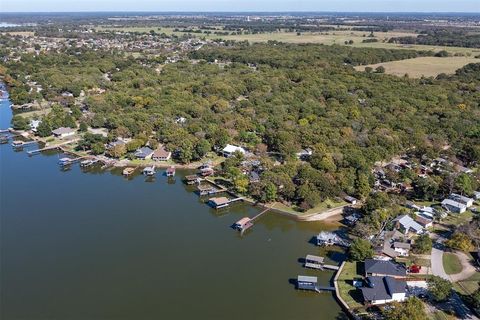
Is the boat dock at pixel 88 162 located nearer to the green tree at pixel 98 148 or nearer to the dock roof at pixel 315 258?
the green tree at pixel 98 148

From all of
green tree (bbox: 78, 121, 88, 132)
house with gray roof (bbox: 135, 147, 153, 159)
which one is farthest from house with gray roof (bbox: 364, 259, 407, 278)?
green tree (bbox: 78, 121, 88, 132)

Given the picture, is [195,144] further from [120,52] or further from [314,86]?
[120,52]

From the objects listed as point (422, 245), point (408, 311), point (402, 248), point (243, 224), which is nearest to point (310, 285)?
point (408, 311)

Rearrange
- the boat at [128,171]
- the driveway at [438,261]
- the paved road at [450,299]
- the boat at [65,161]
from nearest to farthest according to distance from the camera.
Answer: the paved road at [450,299] → the driveway at [438,261] → the boat at [128,171] → the boat at [65,161]

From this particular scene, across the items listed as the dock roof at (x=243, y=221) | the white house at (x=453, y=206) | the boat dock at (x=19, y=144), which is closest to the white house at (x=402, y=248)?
the white house at (x=453, y=206)

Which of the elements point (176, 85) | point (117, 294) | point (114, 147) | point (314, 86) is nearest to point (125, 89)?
point (176, 85)

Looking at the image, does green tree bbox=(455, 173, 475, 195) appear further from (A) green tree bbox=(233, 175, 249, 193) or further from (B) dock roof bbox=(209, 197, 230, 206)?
(B) dock roof bbox=(209, 197, 230, 206)
